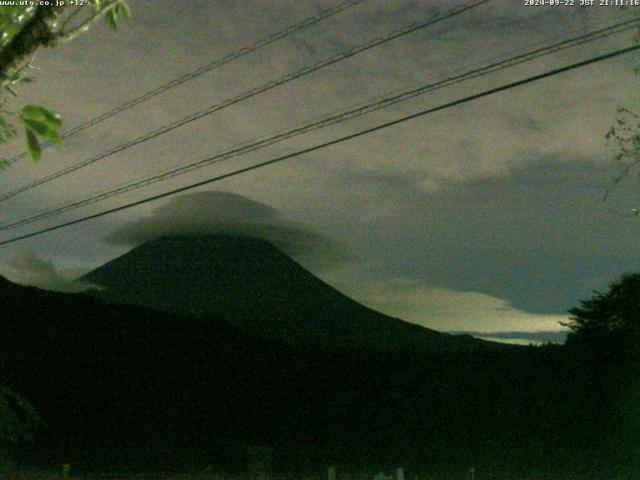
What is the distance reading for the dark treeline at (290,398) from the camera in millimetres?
15430

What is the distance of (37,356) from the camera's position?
19203mm

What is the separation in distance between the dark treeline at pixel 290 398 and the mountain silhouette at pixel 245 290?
27.5 m

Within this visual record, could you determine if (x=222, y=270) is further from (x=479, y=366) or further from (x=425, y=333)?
(x=479, y=366)

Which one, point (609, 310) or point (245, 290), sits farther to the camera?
point (245, 290)

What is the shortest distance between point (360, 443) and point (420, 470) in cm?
150

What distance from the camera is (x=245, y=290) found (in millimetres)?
73188

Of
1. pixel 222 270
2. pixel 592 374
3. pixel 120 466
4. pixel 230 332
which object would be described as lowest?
pixel 120 466

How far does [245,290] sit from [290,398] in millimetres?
55406

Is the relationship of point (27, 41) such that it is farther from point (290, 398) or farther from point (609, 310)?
point (609, 310)

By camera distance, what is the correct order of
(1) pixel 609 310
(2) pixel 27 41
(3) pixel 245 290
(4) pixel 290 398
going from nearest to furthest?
(2) pixel 27 41 < (4) pixel 290 398 < (1) pixel 609 310 < (3) pixel 245 290

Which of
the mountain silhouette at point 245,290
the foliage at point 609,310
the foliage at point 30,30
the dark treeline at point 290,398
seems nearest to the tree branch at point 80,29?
the foliage at point 30,30

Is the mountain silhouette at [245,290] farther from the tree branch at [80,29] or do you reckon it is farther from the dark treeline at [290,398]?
the tree branch at [80,29]

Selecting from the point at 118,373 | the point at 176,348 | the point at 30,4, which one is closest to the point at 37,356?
the point at 118,373

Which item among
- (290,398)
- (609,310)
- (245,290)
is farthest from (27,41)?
(245,290)
